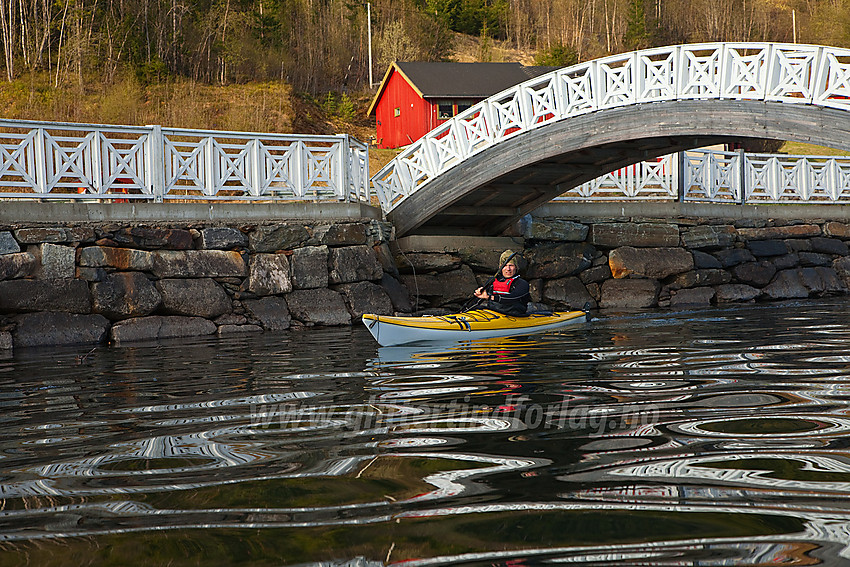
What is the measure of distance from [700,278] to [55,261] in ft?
36.4

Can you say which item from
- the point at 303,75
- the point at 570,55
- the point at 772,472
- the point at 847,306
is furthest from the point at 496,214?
the point at 570,55

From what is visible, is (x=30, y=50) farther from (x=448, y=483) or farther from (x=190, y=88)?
(x=448, y=483)

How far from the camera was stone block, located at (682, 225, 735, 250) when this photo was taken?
15477mm

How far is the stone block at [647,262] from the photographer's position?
1477cm

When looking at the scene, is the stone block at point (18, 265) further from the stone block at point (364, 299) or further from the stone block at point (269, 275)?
the stone block at point (364, 299)

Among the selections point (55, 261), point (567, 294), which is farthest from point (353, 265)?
point (567, 294)

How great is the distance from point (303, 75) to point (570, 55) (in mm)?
15341

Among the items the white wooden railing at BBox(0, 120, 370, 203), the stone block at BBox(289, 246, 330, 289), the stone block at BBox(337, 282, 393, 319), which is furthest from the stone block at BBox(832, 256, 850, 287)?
the stone block at BBox(289, 246, 330, 289)

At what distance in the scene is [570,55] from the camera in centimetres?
4503

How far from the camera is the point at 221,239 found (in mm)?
11758

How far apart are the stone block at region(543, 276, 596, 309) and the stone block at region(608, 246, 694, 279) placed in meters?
0.74

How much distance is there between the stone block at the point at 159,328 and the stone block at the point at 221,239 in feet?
3.88

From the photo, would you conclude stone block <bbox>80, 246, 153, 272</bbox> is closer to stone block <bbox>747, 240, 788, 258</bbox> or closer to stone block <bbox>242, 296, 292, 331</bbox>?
stone block <bbox>242, 296, 292, 331</bbox>

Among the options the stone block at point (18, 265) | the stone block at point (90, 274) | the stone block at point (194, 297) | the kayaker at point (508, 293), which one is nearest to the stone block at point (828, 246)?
the kayaker at point (508, 293)
